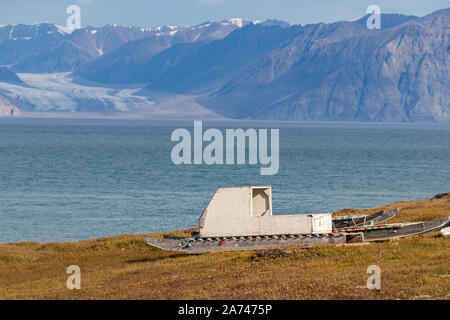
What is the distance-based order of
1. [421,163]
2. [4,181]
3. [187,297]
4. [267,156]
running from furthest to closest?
[267,156] < [421,163] < [4,181] < [187,297]

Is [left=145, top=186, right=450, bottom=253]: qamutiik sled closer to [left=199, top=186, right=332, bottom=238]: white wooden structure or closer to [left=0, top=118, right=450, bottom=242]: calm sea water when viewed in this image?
[left=199, top=186, right=332, bottom=238]: white wooden structure

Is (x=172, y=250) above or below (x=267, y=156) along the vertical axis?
below

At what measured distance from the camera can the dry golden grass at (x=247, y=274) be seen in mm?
21172

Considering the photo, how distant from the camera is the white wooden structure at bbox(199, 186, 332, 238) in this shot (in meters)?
30.4

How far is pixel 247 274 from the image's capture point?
2517 cm

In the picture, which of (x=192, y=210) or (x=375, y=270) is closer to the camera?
(x=375, y=270)

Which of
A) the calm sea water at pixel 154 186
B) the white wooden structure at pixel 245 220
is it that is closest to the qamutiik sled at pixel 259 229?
the white wooden structure at pixel 245 220

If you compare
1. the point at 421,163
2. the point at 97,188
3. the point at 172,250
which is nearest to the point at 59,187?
the point at 97,188

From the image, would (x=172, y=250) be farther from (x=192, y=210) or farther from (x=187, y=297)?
(x=192, y=210)

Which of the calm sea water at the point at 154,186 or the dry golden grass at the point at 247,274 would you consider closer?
the dry golden grass at the point at 247,274

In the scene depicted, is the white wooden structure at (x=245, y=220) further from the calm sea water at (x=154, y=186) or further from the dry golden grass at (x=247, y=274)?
the calm sea water at (x=154, y=186)

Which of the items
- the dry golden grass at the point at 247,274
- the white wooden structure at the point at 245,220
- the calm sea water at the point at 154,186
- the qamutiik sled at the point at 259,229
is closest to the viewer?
the dry golden grass at the point at 247,274

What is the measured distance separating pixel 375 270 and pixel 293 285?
105 inches
